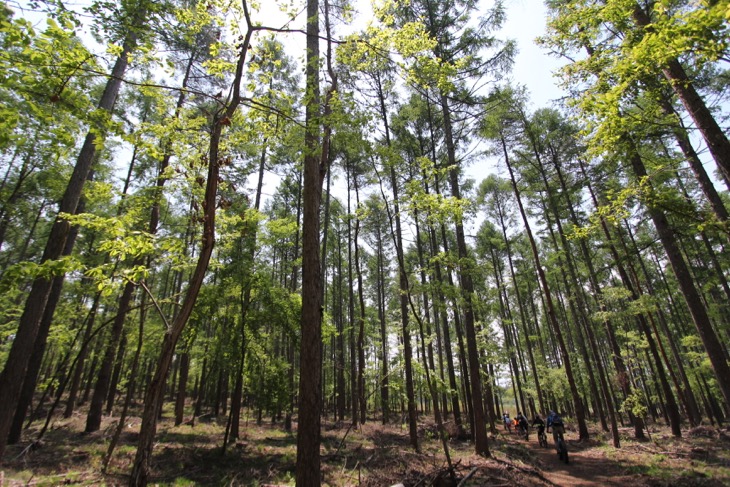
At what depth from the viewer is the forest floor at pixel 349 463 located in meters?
7.37

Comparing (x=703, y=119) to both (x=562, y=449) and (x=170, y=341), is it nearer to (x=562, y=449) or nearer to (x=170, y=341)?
(x=170, y=341)

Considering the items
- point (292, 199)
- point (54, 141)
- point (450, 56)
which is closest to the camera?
point (54, 141)

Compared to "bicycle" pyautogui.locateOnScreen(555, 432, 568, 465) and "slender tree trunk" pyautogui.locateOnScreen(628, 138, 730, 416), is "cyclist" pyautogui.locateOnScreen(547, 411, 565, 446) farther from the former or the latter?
"slender tree trunk" pyautogui.locateOnScreen(628, 138, 730, 416)

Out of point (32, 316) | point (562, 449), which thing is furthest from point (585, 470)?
point (32, 316)

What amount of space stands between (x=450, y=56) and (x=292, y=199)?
41.2 ft

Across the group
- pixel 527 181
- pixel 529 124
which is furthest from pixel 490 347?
pixel 529 124

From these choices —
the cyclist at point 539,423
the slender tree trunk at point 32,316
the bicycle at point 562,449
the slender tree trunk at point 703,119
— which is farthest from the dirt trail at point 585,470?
the slender tree trunk at point 32,316

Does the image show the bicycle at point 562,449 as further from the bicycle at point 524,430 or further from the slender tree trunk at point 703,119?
the slender tree trunk at point 703,119

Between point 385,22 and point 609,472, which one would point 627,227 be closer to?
point 609,472

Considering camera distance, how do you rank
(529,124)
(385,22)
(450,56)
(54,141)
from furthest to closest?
(529,124) → (450,56) → (385,22) → (54,141)

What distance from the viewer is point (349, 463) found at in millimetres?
9641

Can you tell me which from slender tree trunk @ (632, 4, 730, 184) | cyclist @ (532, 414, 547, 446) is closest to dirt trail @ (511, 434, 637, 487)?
cyclist @ (532, 414, 547, 446)

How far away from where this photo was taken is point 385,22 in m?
5.53

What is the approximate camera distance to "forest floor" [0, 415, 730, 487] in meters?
7.37
